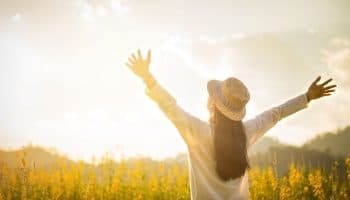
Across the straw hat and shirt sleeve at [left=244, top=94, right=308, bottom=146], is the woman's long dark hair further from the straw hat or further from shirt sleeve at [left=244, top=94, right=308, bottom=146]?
shirt sleeve at [left=244, top=94, right=308, bottom=146]

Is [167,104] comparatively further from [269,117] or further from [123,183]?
[123,183]

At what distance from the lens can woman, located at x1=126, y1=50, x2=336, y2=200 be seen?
8.74 feet

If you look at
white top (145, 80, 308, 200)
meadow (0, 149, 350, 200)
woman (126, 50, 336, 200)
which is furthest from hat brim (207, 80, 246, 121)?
meadow (0, 149, 350, 200)

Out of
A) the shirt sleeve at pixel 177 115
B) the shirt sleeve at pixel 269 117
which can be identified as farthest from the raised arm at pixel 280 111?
the shirt sleeve at pixel 177 115

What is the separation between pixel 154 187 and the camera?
7836 millimetres

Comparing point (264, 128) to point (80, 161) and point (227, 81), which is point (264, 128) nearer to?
point (227, 81)

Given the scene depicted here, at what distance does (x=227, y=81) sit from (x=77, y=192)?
5.72m

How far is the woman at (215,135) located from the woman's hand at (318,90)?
1284 mm

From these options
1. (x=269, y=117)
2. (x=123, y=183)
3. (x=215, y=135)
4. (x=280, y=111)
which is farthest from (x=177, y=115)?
(x=123, y=183)

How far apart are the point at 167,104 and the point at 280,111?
4.86 ft

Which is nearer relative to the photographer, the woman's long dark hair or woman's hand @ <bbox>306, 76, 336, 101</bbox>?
the woman's long dark hair

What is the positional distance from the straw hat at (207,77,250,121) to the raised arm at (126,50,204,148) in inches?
9.7

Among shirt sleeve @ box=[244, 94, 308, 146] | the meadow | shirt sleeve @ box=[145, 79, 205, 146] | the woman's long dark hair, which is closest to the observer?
shirt sleeve @ box=[145, 79, 205, 146]

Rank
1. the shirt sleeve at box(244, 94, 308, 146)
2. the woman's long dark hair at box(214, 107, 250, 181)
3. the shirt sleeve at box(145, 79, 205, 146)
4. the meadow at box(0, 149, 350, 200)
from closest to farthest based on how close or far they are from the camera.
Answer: the shirt sleeve at box(145, 79, 205, 146), the woman's long dark hair at box(214, 107, 250, 181), the shirt sleeve at box(244, 94, 308, 146), the meadow at box(0, 149, 350, 200)
